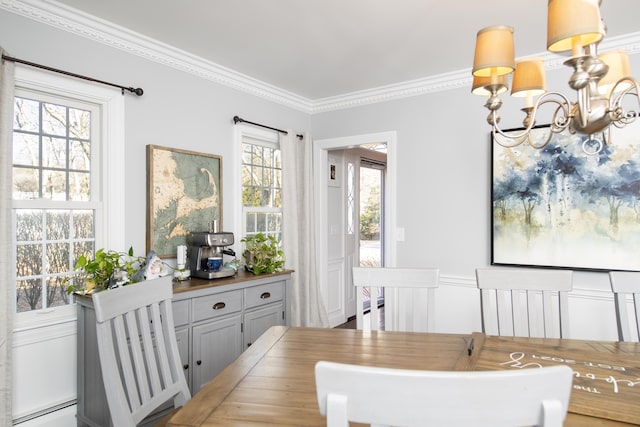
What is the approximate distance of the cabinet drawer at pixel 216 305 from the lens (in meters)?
2.65

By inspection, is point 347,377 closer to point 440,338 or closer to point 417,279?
point 440,338

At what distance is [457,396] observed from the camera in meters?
0.72

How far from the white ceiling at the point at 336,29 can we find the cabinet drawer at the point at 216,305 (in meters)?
1.80

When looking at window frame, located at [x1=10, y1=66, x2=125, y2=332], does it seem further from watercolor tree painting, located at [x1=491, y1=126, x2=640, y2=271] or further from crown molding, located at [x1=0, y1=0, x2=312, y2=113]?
watercolor tree painting, located at [x1=491, y1=126, x2=640, y2=271]

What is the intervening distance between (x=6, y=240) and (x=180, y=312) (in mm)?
1001

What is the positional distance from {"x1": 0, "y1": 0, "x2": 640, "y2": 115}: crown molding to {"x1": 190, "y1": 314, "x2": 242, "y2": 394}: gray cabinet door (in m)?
1.94

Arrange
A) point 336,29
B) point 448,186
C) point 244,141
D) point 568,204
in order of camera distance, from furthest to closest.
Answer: point 244,141
point 448,186
point 568,204
point 336,29

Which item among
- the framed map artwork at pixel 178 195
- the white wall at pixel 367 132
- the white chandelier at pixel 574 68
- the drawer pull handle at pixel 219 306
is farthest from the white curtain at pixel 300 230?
the white chandelier at pixel 574 68

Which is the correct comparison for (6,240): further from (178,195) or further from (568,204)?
(568,204)

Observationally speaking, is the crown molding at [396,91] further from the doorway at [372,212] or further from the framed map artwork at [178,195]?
the doorway at [372,212]

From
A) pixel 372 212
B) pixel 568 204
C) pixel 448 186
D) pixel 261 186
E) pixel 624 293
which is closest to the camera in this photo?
pixel 624 293

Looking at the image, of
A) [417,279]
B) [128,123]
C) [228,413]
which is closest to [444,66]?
[417,279]

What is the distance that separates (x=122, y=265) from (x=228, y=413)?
1811 millimetres

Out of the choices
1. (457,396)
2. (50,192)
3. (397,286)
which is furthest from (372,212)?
(457,396)
